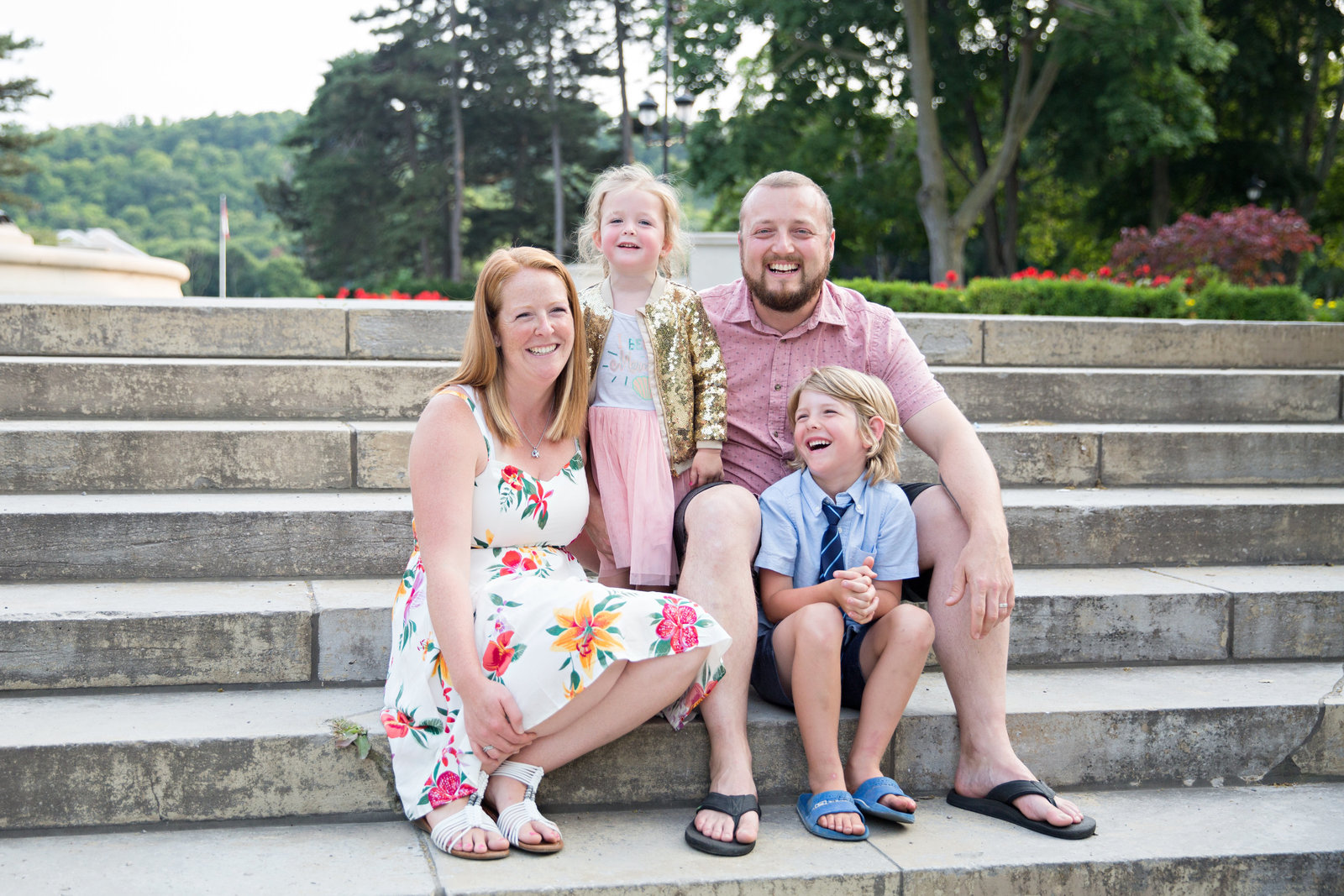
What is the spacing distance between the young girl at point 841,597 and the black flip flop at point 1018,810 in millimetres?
220

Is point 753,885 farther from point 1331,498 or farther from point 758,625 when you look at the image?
point 1331,498

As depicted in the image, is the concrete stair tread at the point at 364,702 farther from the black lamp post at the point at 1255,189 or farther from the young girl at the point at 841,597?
the black lamp post at the point at 1255,189

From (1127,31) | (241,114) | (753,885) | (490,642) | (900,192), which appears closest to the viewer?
(753,885)

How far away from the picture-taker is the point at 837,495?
2779 millimetres

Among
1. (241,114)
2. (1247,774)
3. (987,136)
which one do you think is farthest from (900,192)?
(241,114)

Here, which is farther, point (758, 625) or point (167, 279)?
point (167, 279)

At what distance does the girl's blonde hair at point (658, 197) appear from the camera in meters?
Result: 3.06

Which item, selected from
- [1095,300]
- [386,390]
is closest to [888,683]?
[386,390]

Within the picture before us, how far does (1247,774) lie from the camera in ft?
9.48

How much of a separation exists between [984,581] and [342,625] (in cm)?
169

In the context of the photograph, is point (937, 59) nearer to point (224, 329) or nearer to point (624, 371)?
point (224, 329)

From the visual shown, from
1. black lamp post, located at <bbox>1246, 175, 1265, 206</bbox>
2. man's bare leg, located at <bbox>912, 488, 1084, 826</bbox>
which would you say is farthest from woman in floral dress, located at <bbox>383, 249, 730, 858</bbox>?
black lamp post, located at <bbox>1246, 175, 1265, 206</bbox>

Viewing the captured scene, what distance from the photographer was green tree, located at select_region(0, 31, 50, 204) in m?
24.0

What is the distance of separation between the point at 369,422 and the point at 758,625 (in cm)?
203
